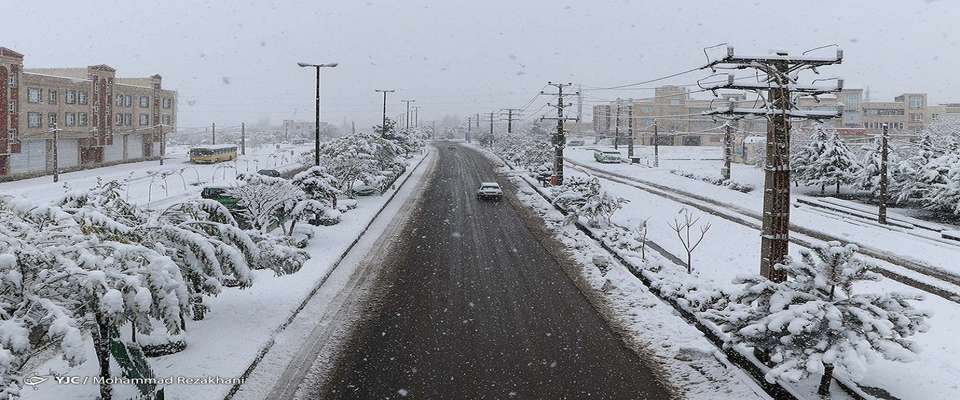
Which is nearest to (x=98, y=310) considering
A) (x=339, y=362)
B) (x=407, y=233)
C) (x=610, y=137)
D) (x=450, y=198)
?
(x=339, y=362)

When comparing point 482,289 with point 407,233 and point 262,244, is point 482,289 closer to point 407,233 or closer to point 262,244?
point 262,244

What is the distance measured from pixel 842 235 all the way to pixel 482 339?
2017 centimetres

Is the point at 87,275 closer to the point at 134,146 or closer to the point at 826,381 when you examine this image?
the point at 826,381

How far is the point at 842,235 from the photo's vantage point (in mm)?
27078

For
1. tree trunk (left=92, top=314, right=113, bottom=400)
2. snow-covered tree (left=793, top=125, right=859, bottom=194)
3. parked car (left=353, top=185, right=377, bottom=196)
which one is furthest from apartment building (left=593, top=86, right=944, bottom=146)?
tree trunk (left=92, top=314, right=113, bottom=400)

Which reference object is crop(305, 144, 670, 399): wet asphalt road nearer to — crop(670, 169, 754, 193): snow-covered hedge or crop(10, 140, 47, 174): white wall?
crop(670, 169, 754, 193): snow-covered hedge

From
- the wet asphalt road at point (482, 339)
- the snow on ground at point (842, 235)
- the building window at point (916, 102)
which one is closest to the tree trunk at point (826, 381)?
the snow on ground at point (842, 235)

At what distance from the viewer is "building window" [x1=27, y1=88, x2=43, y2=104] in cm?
5238

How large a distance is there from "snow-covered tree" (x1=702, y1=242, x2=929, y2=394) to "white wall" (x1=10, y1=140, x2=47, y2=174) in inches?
2194

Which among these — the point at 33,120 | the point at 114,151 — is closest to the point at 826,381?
the point at 33,120

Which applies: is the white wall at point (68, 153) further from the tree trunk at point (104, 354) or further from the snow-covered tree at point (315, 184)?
the tree trunk at point (104, 354)

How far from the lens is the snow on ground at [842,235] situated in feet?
35.4

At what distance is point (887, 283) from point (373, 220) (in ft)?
62.7

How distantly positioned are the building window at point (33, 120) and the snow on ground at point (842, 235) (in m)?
43.9
